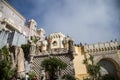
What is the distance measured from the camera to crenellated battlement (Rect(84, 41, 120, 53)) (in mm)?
42278

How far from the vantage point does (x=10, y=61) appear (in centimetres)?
2352

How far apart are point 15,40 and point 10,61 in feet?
36.6

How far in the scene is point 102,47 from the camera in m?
42.9

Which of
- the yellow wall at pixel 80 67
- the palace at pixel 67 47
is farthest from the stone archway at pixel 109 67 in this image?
the yellow wall at pixel 80 67

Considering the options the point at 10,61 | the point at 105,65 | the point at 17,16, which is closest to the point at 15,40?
the point at 10,61

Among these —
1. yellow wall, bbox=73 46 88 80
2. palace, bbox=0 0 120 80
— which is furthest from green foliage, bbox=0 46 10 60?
yellow wall, bbox=73 46 88 80

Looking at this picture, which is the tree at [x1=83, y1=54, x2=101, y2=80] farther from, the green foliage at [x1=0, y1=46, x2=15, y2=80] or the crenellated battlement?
the green foliage at [x1=0, y1=46, x2=15, y2=80]

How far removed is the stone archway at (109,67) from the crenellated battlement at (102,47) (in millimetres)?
3080

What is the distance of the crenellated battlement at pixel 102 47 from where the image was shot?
139 ft

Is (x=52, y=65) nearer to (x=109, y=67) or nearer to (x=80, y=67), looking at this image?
(x=80, y=67)

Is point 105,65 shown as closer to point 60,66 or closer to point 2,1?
point 60,66

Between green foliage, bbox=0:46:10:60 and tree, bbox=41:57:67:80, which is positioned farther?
green foliage, bbox=0:46:10:60

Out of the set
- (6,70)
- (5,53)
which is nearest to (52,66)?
(6,70)

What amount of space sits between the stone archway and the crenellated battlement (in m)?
3.08
